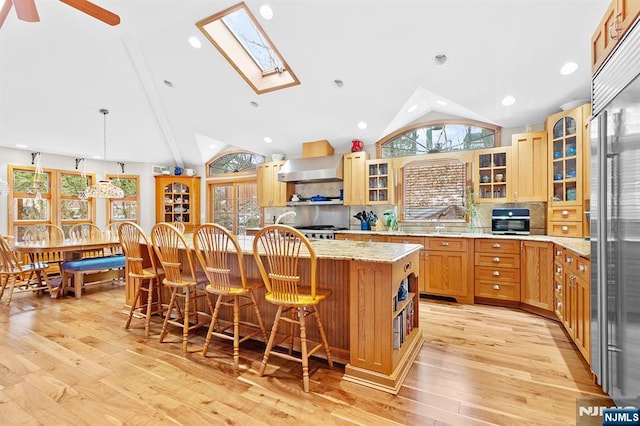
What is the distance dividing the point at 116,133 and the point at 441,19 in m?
5.78

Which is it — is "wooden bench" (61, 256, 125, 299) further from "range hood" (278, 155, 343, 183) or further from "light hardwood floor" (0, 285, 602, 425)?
"range hood" (278, 155, 343, 183)

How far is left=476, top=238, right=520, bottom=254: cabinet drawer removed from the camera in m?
3.65

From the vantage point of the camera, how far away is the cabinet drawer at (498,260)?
12.0 ft

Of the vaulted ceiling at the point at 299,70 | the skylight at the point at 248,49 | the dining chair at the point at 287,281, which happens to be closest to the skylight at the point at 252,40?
the skylight at the point at 248,49

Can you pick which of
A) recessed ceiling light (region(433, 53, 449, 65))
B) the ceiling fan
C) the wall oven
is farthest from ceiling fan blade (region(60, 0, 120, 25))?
the wall oven

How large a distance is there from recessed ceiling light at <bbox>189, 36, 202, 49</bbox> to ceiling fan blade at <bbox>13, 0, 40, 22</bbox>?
7.00 ft

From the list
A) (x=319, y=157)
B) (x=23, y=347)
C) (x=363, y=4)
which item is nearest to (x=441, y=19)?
(x=363, y=4)

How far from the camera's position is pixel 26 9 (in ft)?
6.28

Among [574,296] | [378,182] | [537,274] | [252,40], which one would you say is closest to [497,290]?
[537,274]

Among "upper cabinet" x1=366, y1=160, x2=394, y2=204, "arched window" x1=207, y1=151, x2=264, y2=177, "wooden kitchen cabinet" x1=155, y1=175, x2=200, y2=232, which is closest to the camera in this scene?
"upper cabinet" x1=366, y1=160, x2=394, y2=204

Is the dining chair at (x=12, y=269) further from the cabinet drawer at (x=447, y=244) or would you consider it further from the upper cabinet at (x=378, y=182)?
the cabinet drawer at (x=447, y=244)

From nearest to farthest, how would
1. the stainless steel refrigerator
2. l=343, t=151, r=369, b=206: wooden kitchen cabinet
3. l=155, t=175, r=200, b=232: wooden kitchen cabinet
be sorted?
the stainless steel refrigerator, l=343, t=151, r=369, b=206: wooden kitchen cabinet, l=155, t=175, r=200, b=232: wooden kitchen cabinet

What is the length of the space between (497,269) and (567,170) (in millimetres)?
1386

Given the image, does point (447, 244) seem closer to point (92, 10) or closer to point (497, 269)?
point (497, 269)
